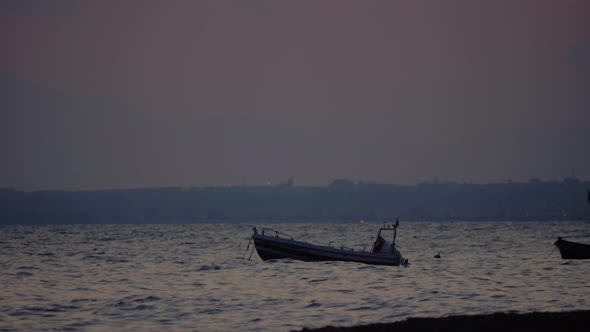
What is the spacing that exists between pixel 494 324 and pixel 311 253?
39.7 m

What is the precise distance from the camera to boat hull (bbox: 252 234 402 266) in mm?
57781

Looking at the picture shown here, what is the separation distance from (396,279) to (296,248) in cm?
1230

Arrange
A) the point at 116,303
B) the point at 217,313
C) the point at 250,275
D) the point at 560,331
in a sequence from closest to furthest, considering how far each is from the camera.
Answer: the point at 560,331
the point at 217,313
the point at 116,303
the point at 250,275

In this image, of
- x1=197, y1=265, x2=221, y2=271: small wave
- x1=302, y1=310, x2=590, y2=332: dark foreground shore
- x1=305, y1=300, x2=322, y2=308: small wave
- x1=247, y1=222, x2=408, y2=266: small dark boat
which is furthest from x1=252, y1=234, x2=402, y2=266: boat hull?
x1=302, y1=310, x2=590, y2=332: dark foreground shore

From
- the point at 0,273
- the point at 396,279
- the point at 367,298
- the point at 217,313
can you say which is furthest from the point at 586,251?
the point at 0,273

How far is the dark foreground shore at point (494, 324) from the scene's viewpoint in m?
19.8

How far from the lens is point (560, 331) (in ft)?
63.8

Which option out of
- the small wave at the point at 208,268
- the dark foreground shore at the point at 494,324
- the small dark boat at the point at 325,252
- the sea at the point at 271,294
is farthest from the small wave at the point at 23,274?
the dark foreground shore at the point at 494,324

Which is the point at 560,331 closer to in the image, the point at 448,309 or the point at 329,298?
the point at 448,309

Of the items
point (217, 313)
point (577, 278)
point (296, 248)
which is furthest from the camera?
point (296, 248)

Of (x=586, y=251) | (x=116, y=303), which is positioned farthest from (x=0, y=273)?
(x=586, y=251)

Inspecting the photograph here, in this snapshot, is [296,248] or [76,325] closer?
[76,325]

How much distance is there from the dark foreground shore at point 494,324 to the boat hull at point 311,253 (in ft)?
118

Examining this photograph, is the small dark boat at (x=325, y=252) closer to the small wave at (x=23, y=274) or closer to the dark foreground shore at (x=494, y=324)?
the small wave at (x=23, y=274)
